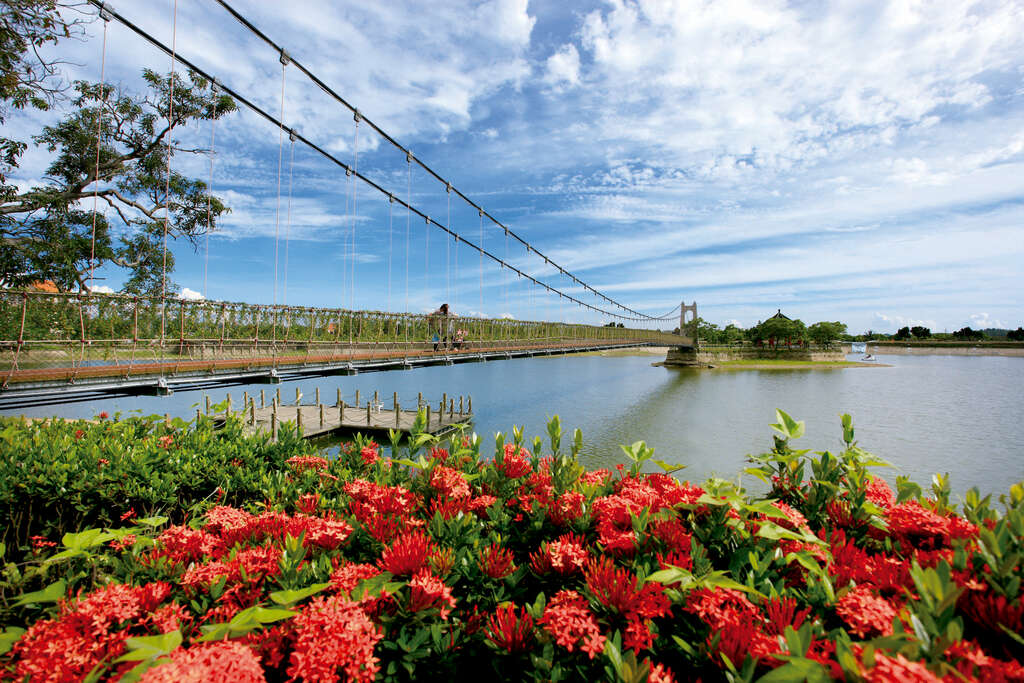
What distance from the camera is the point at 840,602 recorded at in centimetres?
138

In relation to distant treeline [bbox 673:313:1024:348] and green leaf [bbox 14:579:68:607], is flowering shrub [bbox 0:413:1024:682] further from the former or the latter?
distant treeline [bbox 673:313:1024:348]

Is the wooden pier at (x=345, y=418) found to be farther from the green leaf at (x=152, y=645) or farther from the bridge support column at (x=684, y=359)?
the bridge support column at (x=684, y=359)

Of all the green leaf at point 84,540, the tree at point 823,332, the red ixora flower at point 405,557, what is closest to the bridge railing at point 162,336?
the green leaf at point 84,540

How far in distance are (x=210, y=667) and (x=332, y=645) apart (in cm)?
29

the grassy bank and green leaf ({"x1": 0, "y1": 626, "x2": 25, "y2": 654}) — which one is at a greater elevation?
green leaf ({"x1": 0, "y1": 626, "x2": 25, "y2": 654})

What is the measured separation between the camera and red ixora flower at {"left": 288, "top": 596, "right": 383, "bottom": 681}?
1231 mm

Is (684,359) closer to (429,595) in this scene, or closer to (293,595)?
(429,595)

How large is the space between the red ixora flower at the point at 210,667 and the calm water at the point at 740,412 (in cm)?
1546

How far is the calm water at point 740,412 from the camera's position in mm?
19031

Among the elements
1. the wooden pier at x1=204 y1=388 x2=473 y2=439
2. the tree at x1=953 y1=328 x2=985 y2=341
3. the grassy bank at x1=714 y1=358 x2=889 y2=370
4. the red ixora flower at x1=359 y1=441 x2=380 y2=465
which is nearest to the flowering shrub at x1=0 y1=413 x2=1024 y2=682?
the red ixora flower at x1=359 y1=441 x2=380 y2=465

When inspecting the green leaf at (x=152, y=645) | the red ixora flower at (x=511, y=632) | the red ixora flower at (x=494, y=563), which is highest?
the green leaf at (x=152, y=645)

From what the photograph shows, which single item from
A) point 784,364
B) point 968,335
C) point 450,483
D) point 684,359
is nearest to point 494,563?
point 450,483

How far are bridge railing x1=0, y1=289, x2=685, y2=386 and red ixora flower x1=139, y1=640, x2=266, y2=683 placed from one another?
1047 cm

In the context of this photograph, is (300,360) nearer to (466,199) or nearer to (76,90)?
(76,90)
